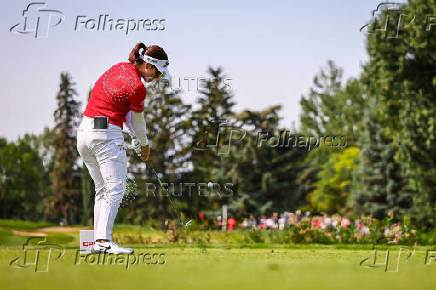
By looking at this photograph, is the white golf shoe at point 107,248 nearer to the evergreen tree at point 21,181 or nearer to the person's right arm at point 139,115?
the person's right arm at point 139,115

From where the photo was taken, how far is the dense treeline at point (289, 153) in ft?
94.9

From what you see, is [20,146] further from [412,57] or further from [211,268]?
[211,268]

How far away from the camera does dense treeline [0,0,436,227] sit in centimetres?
2894

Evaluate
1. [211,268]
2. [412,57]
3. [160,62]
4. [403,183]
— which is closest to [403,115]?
[412,57]

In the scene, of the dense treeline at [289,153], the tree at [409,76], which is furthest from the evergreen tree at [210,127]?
the tree at [409,76]

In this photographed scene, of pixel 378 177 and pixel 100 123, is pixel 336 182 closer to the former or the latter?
pixel 378 177

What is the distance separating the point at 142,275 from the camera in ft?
15.9

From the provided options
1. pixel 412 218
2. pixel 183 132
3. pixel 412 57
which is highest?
pixel 412 57

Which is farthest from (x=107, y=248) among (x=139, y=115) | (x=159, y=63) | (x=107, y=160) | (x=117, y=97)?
(x=159, y=63)

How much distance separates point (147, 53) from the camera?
7.47 m

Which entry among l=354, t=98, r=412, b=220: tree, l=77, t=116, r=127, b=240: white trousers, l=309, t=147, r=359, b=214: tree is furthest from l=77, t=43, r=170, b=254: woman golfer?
l=309, t=147, r=359, b=214: tree

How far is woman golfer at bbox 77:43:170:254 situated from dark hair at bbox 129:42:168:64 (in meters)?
0.17

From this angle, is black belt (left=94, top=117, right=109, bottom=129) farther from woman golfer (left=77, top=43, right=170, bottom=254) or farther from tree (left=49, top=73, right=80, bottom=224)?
tree (left=49, top=73, right=80, bottom=224)

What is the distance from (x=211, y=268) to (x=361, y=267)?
52.7 inches
